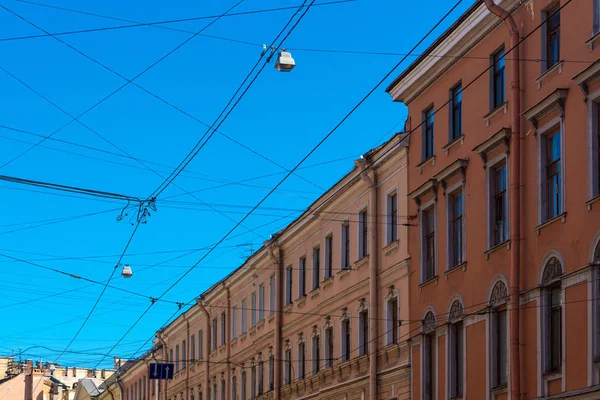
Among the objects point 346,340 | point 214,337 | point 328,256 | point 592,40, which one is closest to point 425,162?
point 346,340

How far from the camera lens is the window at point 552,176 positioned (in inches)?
876

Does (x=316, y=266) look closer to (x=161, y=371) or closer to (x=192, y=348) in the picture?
(x=161, y=371)

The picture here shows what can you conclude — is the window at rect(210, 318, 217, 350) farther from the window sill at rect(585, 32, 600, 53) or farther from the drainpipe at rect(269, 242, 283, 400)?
the window sill at rect(585, 32, 600, 53)

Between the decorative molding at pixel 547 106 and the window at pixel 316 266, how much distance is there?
15.2m

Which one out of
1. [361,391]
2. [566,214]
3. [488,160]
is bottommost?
[361,391]

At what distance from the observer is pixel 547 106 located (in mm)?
22344

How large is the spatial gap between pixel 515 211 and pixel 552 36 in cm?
333

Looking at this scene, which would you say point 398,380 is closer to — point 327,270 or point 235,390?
point 327,270

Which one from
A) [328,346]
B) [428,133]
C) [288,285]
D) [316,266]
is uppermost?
[428,133]

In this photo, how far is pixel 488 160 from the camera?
2512 centimetres

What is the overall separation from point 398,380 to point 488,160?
23.6 ft

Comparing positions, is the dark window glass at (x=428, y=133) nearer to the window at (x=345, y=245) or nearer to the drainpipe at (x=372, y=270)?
the drainpipe at (x=372, y=270)

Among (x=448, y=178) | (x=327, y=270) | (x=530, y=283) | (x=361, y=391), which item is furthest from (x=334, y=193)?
(x=530, y=283)

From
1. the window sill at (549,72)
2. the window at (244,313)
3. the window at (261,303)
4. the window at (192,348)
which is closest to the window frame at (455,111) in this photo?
the window sill at (549,72)
